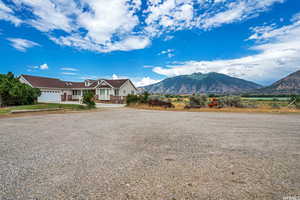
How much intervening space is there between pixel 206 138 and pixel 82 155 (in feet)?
13.4

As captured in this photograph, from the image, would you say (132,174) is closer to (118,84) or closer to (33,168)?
(33,168)

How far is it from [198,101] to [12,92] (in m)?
21.8

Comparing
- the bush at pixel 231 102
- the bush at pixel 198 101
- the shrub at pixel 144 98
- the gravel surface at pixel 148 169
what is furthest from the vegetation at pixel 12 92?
the bush at pixel 231 102

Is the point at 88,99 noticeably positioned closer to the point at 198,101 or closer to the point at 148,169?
the point at 198,101

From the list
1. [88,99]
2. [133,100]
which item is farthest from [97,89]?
[88,99]

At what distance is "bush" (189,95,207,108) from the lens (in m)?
17.2

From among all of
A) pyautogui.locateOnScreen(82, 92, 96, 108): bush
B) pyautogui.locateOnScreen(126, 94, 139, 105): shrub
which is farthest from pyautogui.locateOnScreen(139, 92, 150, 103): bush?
pyautogui.locateOnScreen(82, 92, 96, 108): bush

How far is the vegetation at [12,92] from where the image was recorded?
16.4 m

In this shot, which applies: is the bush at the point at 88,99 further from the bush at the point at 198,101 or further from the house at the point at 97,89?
the bush at the point at 198,101

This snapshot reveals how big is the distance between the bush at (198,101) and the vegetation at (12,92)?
20988 mm

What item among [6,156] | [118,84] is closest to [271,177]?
[6,156]

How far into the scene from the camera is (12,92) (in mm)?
16484

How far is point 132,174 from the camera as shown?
8.92 ft

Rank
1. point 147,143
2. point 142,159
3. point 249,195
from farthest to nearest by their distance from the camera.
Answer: point 147,143 < point 142,159 < point 249,195
